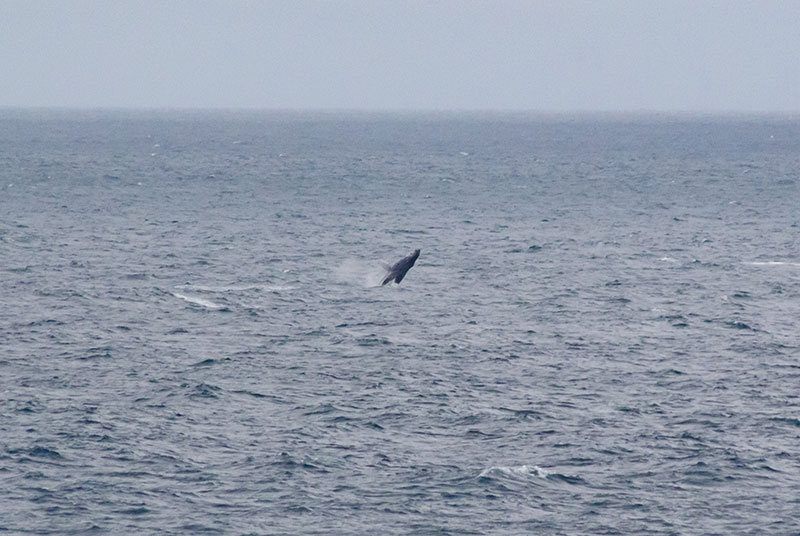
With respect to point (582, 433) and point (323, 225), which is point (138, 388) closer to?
point (582, 433)

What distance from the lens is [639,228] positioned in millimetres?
100312

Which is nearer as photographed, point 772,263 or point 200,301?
point 200,301

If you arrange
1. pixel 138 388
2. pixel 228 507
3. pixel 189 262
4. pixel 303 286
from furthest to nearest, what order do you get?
pixel 189 262
pixel 303 286
pixel 138 388
pixel 228 507

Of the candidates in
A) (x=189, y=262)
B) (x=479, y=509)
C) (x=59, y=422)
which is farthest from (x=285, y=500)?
(x=189, y=262)

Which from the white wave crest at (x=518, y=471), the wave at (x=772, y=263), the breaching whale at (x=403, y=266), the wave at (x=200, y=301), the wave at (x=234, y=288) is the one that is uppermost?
the breaching whale at (x=403, y=266)

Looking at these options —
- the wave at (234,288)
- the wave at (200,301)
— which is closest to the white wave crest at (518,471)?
the wave at (200,301)

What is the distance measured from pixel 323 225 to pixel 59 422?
2285 inches

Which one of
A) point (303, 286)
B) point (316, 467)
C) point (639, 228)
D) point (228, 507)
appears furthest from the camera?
point (639, 228)

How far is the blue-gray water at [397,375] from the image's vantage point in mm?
37219

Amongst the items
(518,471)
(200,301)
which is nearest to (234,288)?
(200,301)

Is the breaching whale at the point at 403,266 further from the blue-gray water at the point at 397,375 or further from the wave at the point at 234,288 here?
the wave at the point at 234,288

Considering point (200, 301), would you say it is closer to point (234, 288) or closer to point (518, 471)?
point (234, 288)

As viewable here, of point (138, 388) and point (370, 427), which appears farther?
point (138, 388)

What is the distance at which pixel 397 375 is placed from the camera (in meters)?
51.4
